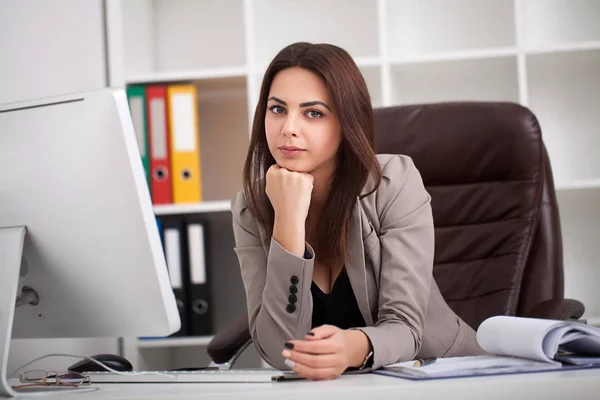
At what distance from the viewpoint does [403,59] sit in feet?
9.31

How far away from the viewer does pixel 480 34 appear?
3037mm

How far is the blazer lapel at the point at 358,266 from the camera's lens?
1521 mm

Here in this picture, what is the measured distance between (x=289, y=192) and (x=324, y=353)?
0.43 meters

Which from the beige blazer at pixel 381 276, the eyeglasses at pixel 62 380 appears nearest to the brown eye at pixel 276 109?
the beige blazer at pixel 381 276

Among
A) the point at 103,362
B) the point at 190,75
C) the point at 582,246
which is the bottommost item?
the point at 582,246

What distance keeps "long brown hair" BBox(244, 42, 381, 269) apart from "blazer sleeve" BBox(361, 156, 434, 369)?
6cm

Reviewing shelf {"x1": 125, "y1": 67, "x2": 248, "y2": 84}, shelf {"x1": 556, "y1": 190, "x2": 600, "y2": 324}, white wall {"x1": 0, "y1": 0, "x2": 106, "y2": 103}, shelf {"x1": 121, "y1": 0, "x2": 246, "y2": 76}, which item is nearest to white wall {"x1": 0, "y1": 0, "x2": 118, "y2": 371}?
white wall {"x1": 0, "y1": 0, "x2": 106, "y2": 103}

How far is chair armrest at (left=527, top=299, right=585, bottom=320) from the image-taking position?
63.5 inches

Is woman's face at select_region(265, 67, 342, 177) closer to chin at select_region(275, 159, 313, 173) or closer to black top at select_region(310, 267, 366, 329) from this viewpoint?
→ chin at select_region(275, 159, 313, 173)

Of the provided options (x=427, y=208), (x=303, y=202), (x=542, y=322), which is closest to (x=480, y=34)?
(x=427, y=208)

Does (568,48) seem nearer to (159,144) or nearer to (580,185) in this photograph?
(580,185)

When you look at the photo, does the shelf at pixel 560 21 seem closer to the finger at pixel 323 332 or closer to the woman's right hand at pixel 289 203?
the woman's right hand at pixel 289 203

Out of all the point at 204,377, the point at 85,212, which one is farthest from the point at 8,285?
the point at 204,377

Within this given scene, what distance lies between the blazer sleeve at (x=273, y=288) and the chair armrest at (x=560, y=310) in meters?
0.51
